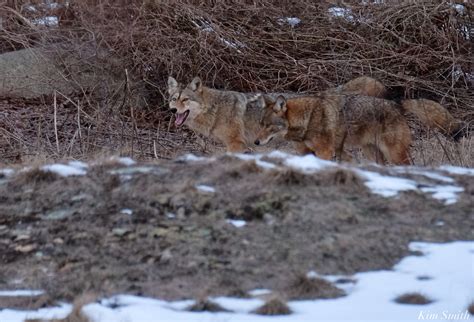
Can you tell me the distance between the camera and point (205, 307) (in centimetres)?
472

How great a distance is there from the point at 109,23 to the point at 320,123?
6219mm

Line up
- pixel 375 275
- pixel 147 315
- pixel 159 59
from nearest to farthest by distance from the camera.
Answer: pixel 147 315
pixel 375 275
pixel 159 59

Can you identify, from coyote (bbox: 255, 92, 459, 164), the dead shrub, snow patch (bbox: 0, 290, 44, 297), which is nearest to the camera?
snow patch (bbox: 0, 290, 44, 297)

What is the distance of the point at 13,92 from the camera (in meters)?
15.1

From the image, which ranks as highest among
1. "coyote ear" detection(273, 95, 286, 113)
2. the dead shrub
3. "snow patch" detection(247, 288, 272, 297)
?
"coyote ear" detection(273, 95, 286, 113)

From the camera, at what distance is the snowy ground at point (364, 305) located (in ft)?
15.0

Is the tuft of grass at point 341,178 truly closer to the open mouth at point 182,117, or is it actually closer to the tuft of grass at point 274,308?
the tuft of grass at point 274,308

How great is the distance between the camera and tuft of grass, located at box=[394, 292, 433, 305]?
15.4 feet

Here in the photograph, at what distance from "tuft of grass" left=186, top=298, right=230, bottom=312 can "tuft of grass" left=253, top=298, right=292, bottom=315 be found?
0.73ft

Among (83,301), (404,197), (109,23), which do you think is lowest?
(83,301)

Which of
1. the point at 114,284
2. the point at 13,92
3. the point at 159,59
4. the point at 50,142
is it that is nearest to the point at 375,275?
the point at 114,284

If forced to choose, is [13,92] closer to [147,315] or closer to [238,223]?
[238,223]

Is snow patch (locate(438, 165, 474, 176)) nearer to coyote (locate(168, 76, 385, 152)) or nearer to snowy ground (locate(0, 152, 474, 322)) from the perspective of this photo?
snowy ground (locate(0, 152, 474, 322))

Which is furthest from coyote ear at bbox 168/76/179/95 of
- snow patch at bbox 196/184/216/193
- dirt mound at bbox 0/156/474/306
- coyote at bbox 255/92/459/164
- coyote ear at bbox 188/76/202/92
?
snow patch at bbox 196/184/216/193
